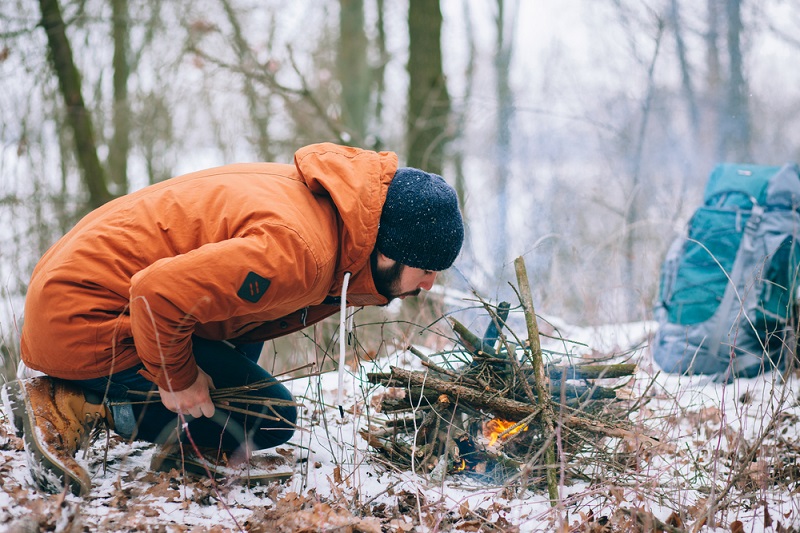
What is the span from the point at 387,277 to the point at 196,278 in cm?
77

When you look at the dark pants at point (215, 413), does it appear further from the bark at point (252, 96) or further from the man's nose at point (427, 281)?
the bark at point (252, 96)

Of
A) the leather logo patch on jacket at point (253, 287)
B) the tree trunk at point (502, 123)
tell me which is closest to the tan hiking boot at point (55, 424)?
the leather logo patch on jacket at point (253, 287)

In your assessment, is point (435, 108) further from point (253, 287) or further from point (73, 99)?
point (253, 287)

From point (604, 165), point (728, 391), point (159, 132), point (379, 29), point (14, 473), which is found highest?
point (379, 29)

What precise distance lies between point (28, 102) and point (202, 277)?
18.2 feet

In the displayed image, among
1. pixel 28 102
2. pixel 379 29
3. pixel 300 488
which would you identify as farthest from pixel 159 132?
pixel 300 488

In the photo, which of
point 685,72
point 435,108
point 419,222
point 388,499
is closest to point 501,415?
point 388,499

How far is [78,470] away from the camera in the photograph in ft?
6.88

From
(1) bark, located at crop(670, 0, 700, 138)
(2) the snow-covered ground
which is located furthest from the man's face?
(1) bark, located at crop(670, 0, 700, 138)

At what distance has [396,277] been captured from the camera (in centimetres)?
235

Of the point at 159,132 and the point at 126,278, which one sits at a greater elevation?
the point at 159,132

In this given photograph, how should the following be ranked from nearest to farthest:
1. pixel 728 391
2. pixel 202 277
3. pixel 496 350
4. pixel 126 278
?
pixel 202 277, pixel 126 278, pixel 496 350, pixel 728 391

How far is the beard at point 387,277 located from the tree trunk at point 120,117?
294 inches

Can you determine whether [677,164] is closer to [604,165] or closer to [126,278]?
[604,165]
